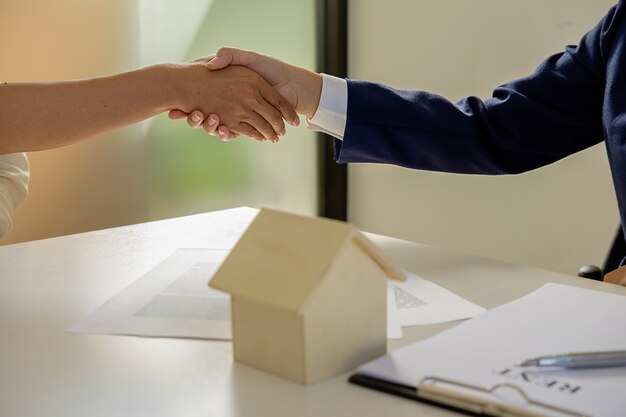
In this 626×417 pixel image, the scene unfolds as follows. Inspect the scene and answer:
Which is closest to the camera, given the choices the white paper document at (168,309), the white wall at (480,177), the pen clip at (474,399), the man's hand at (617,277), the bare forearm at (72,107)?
the pen clip at (474,399)

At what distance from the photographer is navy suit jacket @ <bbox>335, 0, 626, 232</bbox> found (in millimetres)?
1336

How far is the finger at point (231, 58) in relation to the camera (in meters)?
1.50

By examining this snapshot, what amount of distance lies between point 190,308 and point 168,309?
0.08 feet

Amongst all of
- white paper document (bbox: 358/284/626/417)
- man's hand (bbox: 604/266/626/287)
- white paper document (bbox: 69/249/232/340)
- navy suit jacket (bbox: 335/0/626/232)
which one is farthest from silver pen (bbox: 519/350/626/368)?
navy suit jacket (bbox: 335/0/626/232)

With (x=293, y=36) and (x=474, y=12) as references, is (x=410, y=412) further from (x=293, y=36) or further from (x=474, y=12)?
(x=293, y=36)

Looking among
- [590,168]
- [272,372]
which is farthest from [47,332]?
[590,168]

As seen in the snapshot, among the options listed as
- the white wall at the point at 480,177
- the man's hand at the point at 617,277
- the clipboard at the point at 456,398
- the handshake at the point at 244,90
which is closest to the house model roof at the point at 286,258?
the clipboard at the point at 456,398

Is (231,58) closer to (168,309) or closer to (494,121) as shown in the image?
(494,121)

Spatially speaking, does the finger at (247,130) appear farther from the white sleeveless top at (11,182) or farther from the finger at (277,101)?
the white sleeveless top at (11,182)

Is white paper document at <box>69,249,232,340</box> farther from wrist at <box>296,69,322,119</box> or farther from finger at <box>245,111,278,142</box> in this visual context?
finger at <box>245,111,278,142</box>

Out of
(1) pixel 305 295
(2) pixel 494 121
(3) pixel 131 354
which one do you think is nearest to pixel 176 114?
(2) pixel 494 121

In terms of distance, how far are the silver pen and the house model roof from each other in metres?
0.14

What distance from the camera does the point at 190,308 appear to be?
0.89 metres

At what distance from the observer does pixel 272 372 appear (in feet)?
2.31
